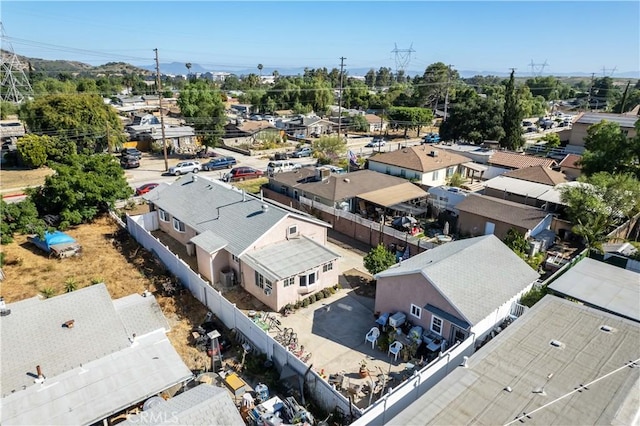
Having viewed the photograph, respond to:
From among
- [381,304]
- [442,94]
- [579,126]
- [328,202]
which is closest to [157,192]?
[328,202]

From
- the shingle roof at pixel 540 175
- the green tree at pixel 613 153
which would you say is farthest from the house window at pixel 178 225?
the green tree at pixel 613 153

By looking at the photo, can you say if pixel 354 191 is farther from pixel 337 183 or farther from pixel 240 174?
pixel 240 174

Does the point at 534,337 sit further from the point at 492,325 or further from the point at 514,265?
the point at 514,265

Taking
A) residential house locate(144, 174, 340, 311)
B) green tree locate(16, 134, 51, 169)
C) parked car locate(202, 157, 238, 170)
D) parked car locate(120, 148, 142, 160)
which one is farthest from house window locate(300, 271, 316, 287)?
A: green tree locate(16, 134, 51, 169)

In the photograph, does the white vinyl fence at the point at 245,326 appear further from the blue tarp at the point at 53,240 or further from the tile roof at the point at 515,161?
the tile roof at the point at 515,161

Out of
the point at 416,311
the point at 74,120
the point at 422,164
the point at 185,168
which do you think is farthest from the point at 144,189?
the point at 416,311

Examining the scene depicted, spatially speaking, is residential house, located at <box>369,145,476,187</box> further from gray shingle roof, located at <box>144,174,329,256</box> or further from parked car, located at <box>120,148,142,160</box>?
parked car, located at <box>120,148,142,160</box>
